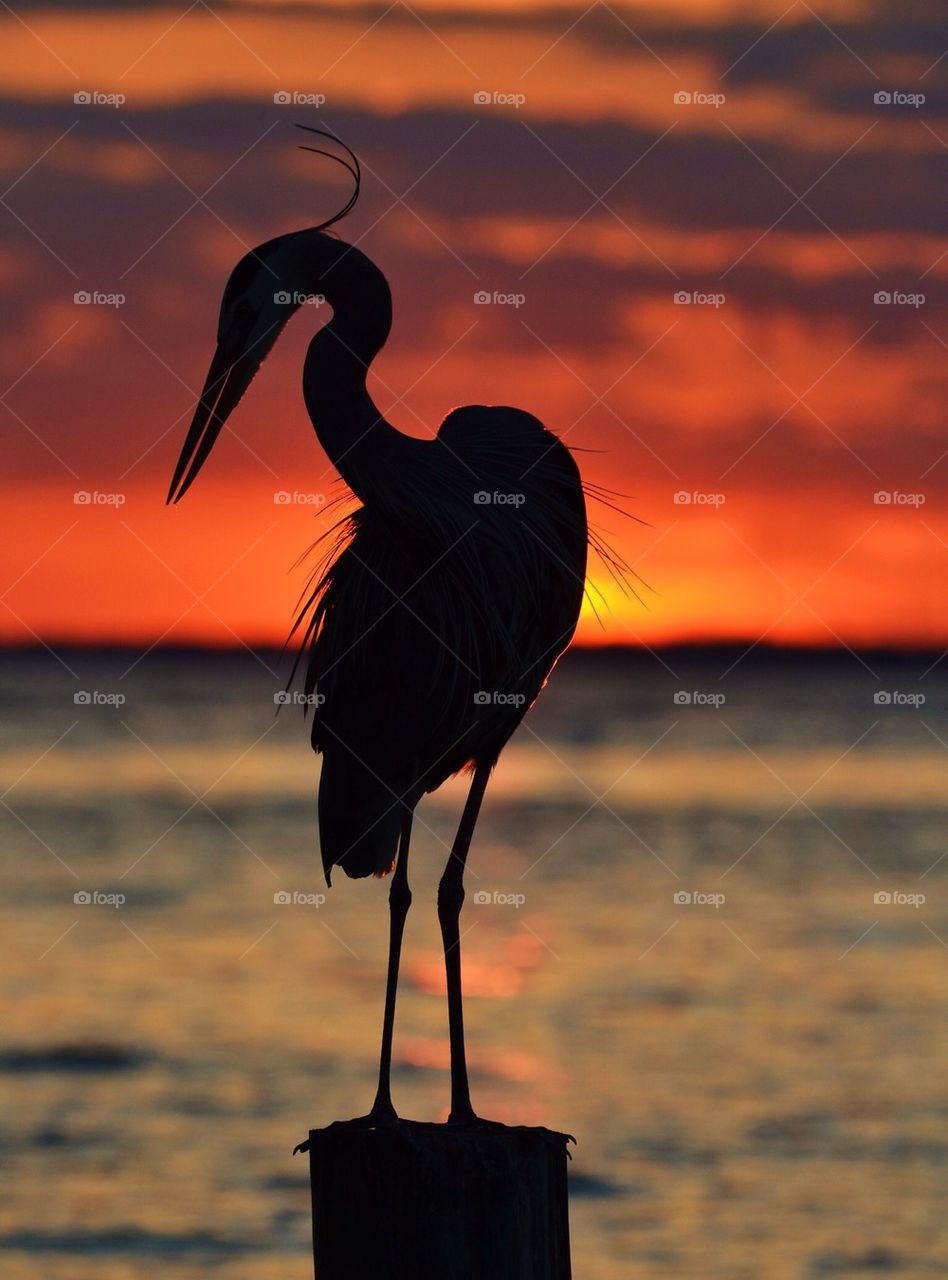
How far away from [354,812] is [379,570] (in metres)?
0.87

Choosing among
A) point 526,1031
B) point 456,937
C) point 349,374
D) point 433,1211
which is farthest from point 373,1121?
point 526,1031

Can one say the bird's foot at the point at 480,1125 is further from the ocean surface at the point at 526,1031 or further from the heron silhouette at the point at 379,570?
the ocean surface at the point at 526,1031

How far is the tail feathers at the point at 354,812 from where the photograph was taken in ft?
24.2

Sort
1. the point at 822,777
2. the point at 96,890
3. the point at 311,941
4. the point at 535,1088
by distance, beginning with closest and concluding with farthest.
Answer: the point at 535,1088 → the point at 311,941 → the point at 96,890 → the point at 822,777

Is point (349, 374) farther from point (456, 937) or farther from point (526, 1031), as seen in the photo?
point (526, 1031)

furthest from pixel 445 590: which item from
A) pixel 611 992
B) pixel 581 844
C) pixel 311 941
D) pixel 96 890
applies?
pixel 581 844

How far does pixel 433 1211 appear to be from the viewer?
5.19 m

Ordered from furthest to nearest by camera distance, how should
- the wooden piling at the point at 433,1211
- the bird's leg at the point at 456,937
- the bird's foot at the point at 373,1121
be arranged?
the bird's leg at the point at 456,937, the bird's foot at the point at 373,1121, the wooden piling at the point at 433,1211

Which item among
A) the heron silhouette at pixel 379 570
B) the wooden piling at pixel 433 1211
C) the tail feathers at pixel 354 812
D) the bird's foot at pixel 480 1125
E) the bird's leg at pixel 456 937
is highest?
the heron silhouette at pixel 379 570

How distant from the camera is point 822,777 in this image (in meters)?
46.4

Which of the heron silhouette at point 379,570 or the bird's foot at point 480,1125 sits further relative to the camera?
the heron silhouette at point 379,570

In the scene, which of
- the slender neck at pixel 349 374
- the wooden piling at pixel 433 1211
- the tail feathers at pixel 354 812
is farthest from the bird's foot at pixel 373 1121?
the slender neck at pixel 349 374

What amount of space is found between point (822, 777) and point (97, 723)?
91.1 ft

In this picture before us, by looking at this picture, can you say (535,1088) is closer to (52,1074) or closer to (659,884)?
(52,1074)
